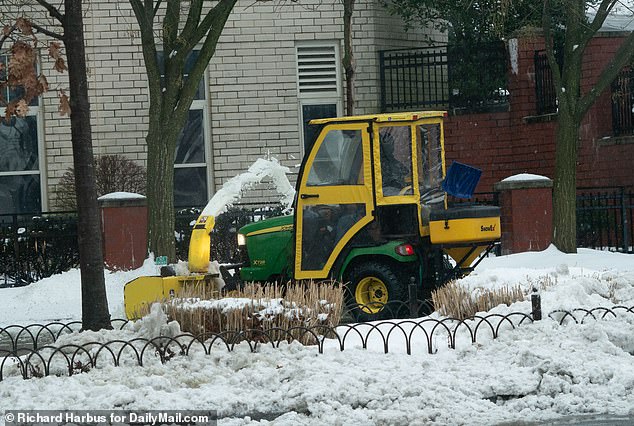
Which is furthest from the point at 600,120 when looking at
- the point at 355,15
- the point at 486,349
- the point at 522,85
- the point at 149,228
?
the point at 486,349

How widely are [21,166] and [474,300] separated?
15.9 m

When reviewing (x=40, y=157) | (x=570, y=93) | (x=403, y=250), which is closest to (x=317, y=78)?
(x=40, y=157)

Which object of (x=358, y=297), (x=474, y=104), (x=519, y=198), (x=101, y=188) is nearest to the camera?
(x=358, y=297)

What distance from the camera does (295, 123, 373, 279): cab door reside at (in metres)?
13.4

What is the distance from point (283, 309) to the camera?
10.3 m

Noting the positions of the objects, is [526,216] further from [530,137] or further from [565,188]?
[530,137]

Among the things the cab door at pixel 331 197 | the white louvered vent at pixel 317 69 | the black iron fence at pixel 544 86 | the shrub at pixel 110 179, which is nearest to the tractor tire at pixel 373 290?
the cab door at pixel 331 197

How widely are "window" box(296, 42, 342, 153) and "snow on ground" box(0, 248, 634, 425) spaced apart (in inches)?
590

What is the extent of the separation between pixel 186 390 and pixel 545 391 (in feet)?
8.85

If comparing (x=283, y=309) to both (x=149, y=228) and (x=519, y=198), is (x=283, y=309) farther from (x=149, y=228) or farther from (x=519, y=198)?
(x=519, y=198)

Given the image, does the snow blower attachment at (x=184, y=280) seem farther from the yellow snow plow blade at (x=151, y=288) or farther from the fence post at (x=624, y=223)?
the fence post at (x=624, y=223)

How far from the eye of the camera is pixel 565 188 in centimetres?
1950

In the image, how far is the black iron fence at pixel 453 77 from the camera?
970 inches

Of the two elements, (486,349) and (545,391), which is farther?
(486,349)
